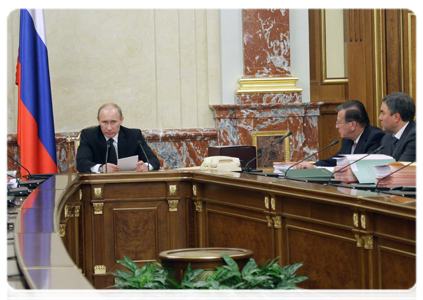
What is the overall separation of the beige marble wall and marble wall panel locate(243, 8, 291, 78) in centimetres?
37

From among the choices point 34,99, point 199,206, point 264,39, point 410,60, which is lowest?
point 199,206

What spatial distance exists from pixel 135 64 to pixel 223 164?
8.06 ft

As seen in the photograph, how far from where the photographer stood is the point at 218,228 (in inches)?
160

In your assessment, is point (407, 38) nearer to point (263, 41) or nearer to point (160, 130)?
point (263, 41)

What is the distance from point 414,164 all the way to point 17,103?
15.1 ft

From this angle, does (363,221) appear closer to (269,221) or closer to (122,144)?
(269,221)

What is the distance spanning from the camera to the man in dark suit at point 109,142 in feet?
15.6

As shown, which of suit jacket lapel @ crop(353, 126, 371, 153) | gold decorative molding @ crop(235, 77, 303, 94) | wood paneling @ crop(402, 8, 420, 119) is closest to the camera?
suit jacket lapel @ crop(353, 126, 371, 153)

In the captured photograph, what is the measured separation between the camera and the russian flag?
5.61 meters

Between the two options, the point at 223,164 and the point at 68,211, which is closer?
the point at 68,211

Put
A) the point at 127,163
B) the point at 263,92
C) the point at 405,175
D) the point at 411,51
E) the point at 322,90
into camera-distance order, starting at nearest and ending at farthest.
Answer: the point at 405,175 < the point at 127,163 < the point at 263,92 < the point at 411,51 < the point at 322,90

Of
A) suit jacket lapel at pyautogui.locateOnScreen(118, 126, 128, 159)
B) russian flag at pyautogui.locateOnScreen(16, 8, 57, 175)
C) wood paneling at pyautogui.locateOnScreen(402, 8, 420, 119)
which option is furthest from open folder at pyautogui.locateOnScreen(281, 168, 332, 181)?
wood paneling at pyautogui.locateOnScreen(402, 8, 420, 119)

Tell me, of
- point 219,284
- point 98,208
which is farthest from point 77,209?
point 219,284

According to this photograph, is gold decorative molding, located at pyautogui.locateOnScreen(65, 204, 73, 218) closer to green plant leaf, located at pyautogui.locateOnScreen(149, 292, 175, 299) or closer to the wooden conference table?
the wooden conference table
